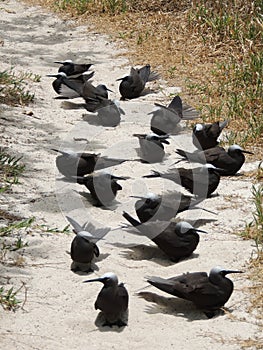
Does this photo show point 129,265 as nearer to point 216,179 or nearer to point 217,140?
point 216,179

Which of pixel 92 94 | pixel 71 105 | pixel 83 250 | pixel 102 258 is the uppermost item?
pixel 83 250

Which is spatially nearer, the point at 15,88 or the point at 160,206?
the point at 160,206

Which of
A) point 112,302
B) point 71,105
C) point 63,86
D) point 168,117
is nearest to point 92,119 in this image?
point 71,105

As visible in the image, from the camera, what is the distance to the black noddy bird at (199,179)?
7531 millimetres

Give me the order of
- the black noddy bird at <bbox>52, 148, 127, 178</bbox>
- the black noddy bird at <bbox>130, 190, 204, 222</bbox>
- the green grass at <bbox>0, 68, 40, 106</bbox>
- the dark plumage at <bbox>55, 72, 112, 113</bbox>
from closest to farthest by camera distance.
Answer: the black noddy bird at <bbox>130, 190, 204, 222</bbox>
the black noddy bird at <bbox>52, 148, 127, 178</bbox>
the dark plumage at <bbox>55, 72, 112, 113</bbox>
the green grass at <bbox>0, 68, 40, 106</bbox>

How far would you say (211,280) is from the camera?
5633 millimetres

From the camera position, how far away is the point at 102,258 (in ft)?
21.0

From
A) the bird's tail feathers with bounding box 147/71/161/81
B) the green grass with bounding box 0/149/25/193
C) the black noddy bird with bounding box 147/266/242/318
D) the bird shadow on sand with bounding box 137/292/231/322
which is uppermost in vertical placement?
the black noddy bird with bounding box 147/266/242/318

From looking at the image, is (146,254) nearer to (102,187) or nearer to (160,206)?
(160,206)

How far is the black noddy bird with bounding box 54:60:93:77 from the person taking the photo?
1056 cm

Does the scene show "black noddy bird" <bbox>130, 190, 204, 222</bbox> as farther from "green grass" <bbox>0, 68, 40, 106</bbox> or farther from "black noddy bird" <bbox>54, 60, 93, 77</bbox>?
"black noddy bird" <bbox>54, 60, 93, 77</bbox>

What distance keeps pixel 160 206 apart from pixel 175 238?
67 centimetres

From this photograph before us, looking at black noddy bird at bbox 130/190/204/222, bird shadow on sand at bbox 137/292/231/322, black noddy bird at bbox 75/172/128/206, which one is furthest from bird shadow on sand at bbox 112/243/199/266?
black noddy bird at bbox 75/172/128/206

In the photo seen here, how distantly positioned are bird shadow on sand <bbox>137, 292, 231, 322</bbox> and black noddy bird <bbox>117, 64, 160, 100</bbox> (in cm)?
469
